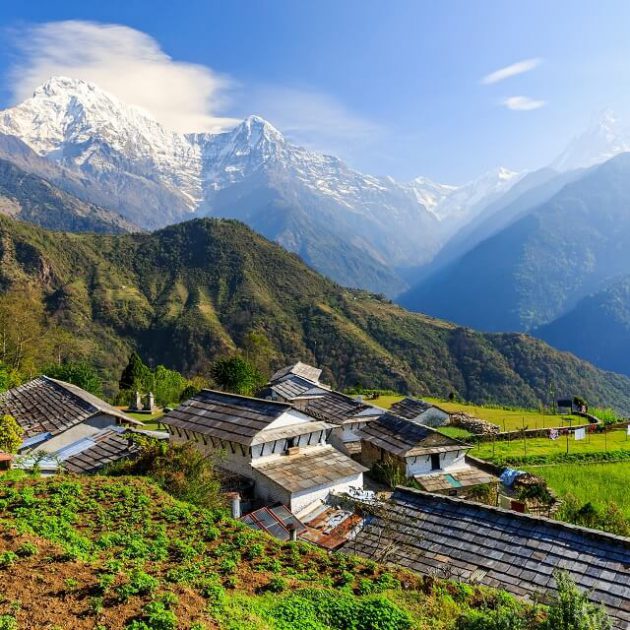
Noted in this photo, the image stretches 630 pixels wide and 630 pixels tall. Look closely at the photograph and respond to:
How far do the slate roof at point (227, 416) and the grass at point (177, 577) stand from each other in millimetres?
9222

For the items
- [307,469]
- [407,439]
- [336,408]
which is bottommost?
[307,469]

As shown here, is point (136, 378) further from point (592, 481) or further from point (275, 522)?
point (275, 522)

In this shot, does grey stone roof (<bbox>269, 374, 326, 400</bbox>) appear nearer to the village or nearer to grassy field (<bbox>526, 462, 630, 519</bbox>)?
the village

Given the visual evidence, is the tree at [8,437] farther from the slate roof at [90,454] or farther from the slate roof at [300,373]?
the slate roof at [300,373]

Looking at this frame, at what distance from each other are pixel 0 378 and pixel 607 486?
38.6 metres

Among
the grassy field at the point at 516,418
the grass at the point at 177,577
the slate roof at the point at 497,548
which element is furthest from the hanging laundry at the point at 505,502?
the grassy field at the point at 516,418

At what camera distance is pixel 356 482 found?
23906mm

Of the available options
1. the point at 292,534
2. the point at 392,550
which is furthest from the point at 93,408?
the point at 392,550

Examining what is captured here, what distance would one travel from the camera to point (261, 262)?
182 meters

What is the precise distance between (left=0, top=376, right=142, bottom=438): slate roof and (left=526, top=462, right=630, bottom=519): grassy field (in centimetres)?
2382

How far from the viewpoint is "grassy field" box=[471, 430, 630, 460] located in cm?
3941

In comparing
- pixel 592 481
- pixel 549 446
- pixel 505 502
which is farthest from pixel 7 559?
pixel 549 446

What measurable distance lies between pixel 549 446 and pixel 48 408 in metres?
34.1

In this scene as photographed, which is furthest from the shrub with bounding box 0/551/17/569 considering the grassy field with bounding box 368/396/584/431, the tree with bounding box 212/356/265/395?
the grassy field with bounding box 368/396/584/431
